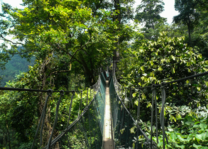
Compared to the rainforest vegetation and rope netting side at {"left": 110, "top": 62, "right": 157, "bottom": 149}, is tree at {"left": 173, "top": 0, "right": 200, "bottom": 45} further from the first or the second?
rope netting side at {"left": 110, "top": 62, "right": 157, "bottom": 149}

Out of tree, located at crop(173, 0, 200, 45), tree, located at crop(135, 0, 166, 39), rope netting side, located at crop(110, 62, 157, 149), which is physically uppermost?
tree, located at crop(135, 0, 166, 39)

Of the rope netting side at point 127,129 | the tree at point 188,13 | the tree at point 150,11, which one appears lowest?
the rope netting side at point 127,129

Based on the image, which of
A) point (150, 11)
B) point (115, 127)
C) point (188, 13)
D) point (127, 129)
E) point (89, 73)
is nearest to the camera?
point (127, 129)

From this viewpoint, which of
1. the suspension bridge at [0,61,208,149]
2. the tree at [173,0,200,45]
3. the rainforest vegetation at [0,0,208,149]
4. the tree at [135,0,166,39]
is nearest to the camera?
the suspension bridge at [0,61,208,149]

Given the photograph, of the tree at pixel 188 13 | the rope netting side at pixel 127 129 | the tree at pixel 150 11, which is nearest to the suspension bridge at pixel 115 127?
the rope netting side at pixel 127 129

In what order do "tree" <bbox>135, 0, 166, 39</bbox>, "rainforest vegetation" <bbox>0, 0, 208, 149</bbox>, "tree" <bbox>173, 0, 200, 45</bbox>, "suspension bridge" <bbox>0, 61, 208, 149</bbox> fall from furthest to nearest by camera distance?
"tree" <bbox>135, 0, 166, 39</bbox>, "tree" <bbox>173, 0, 200, 45</bbox>, "rainforest vegetation" <bbox>0, 0, 208, 149</bbox>, "suspension bridge" <bbox>0, 61, 208, 149</bbox>

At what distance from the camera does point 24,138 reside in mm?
3178

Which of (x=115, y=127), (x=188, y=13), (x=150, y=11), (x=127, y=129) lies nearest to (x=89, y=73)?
(x=115, y=127)

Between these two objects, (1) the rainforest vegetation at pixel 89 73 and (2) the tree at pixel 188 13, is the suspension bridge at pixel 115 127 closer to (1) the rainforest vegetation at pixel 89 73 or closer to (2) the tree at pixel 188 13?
(1) the rainforest vegetation at pixel 89 73

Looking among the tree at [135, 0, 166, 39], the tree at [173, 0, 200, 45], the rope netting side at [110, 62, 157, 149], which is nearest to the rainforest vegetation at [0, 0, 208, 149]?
the rope netting side at [110, 62, 157, 149]

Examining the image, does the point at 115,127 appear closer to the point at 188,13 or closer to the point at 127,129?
the point at 127,129

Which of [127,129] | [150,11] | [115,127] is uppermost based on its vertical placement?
[150,11]

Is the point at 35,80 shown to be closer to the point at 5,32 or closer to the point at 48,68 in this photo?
the point at 48,68

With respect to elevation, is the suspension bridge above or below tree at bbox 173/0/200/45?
below
